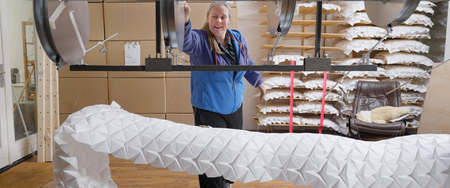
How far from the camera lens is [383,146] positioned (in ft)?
2.91

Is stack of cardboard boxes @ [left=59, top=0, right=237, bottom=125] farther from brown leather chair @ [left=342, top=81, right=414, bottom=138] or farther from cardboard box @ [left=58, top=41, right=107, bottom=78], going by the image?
brown leather chair @ [left=342, top=81, right=414, bottom=138]

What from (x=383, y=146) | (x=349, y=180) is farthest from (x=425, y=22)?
(x=349, y=180)

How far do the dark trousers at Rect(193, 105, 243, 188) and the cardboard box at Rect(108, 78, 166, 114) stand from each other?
0.28m

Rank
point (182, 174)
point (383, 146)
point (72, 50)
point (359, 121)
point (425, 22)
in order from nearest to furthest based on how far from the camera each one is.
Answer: point (72, 50), point (383, 146), point (182, 174), point (359, 121), point (425, 22)

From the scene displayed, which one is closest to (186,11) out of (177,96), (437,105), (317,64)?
(317,64)

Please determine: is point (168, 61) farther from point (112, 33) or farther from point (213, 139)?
point (112, 33)

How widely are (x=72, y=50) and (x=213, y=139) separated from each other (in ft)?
1.64

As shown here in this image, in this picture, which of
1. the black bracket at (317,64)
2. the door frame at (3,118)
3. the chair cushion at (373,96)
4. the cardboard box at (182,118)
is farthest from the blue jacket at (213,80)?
the chair cushion at (373,96)

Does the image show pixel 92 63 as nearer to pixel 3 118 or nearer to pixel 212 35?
pixel 212 35

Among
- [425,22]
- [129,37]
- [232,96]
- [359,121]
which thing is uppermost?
[425,22]

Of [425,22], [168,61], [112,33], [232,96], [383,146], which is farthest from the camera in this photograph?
[425,22]

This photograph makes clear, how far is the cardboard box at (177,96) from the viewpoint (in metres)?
1.39

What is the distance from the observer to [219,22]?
1090 mm

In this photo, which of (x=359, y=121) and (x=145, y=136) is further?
(x=359, y=121)
